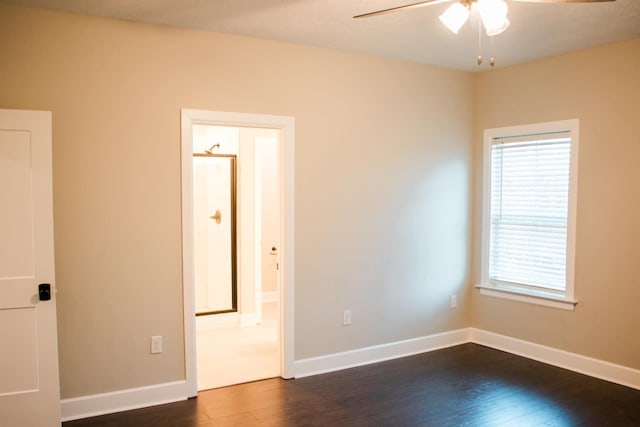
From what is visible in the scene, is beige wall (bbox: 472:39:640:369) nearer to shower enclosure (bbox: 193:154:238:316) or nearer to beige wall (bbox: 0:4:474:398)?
beige wall (bbox: 0:4:474:398)

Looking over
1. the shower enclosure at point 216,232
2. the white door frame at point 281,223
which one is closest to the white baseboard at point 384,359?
the white door frame at point 281,223

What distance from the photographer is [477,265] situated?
508 cm

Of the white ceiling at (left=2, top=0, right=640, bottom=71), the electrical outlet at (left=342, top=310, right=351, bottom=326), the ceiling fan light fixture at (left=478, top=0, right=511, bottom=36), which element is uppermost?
the white ceiling at (left=2, top=0, right=640, bottom=71)

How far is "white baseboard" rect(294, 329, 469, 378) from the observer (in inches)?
164

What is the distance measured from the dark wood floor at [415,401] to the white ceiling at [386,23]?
2702 mm

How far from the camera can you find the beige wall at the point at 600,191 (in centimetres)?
390

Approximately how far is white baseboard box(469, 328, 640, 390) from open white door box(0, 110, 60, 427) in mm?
3812

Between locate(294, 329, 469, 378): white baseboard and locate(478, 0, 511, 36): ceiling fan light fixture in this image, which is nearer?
locate(478, 0, 511, 36): ceiling fan light fixture

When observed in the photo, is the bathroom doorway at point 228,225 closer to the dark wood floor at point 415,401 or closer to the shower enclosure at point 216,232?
the shower enclosure at point 216,232

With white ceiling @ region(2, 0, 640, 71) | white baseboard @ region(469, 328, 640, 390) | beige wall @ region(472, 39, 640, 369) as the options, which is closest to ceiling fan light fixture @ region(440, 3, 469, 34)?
white ceiling @ region(2, 0, 640, 71)

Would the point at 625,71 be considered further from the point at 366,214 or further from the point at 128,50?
the point at 128,50

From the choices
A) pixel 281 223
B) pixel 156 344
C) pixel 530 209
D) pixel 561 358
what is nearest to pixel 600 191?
pixel 530 209

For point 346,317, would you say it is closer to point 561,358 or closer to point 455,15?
point 561,358

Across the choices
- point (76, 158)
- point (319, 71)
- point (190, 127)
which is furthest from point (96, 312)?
point (319, 71)
